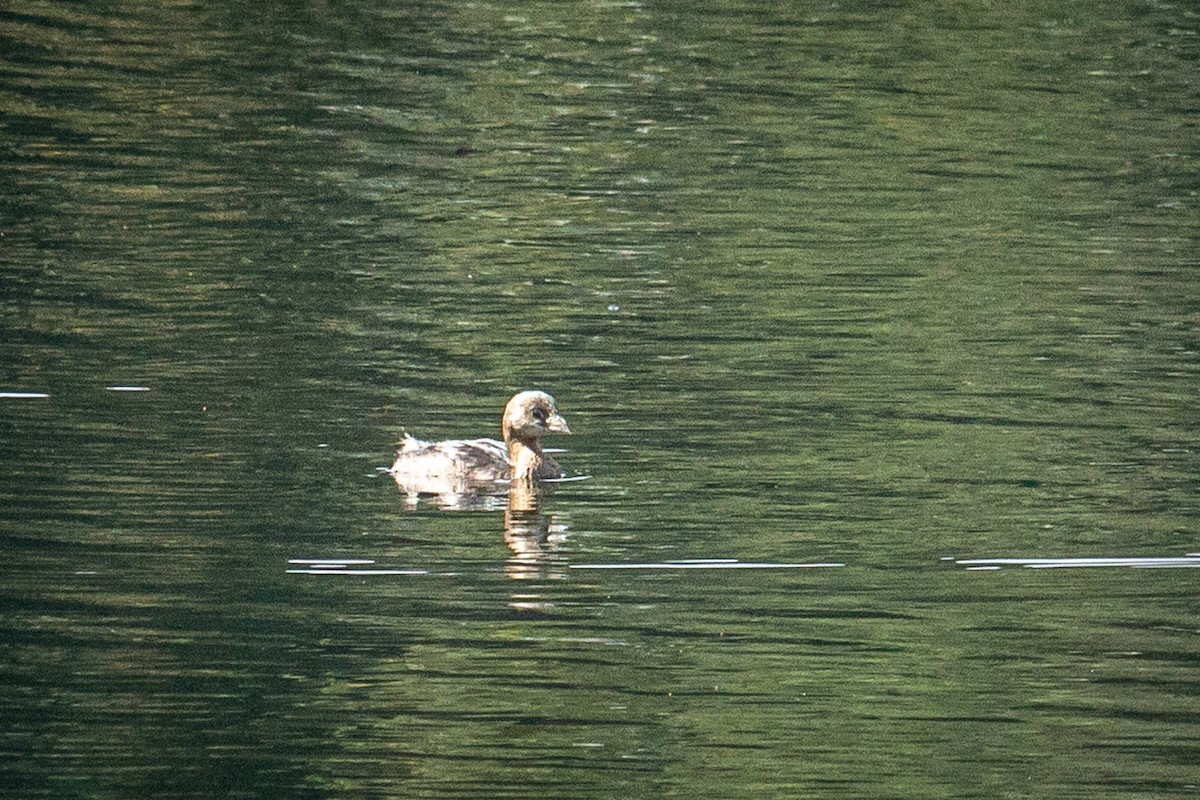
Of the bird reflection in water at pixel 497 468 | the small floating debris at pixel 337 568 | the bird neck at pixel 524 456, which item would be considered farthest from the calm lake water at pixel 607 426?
the bird neck at pixel 524 456

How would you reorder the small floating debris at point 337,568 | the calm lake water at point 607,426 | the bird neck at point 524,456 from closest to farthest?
1. the calm lake water at point 607,426
2. the small floating debris at point 337,568
3. the bird neck at point 524,456

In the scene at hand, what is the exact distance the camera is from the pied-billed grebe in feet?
44.0

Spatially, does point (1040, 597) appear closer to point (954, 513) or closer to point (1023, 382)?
point (954, 513)

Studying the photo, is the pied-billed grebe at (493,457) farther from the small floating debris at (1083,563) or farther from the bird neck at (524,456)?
the small floating debris at (1083,563)

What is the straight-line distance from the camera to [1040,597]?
36.9 ft

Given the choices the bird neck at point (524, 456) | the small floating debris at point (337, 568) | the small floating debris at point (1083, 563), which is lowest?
the small floating debris at point (1083, 563)

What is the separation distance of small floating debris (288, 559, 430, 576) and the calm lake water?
21 mm

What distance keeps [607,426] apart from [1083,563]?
337 cm

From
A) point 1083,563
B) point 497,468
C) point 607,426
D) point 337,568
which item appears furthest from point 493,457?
point 1083,563

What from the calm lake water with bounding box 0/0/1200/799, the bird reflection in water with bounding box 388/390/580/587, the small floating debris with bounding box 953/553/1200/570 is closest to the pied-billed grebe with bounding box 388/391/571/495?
the bird reflection in water with bounding box 388/390/580/587

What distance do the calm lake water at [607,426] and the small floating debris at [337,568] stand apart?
21mm

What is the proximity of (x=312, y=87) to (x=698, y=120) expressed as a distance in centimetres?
384

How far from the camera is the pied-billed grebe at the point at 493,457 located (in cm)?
1341

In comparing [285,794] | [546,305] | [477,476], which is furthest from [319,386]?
[285,794]
